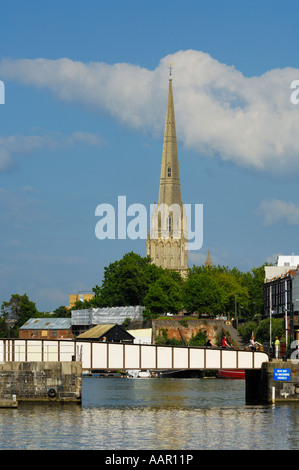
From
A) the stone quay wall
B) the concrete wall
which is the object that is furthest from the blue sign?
the stone quay wall

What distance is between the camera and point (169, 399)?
3720 inches

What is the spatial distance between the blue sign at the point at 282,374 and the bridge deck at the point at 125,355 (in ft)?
12.2

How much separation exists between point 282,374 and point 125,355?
13.8 meters

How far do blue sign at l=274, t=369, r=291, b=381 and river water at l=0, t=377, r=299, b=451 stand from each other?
8.74ft

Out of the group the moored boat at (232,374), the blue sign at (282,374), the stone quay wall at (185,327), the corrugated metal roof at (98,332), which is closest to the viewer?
the blue sign at (282,374)

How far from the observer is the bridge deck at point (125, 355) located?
272 feet

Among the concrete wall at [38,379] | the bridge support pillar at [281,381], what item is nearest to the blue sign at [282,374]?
the bridge support pillar at [281,381]

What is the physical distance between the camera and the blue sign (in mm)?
82375

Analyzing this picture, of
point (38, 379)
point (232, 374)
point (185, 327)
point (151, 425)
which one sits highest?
point (185, 327)

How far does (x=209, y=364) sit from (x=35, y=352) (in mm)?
16142

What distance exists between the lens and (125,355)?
84.6 meters

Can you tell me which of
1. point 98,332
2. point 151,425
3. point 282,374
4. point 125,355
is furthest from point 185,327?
point 151,425

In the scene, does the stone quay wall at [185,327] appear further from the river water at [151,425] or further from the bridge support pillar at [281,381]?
the bridge support pillar at [281,381]

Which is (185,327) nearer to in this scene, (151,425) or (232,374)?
(232,374)
